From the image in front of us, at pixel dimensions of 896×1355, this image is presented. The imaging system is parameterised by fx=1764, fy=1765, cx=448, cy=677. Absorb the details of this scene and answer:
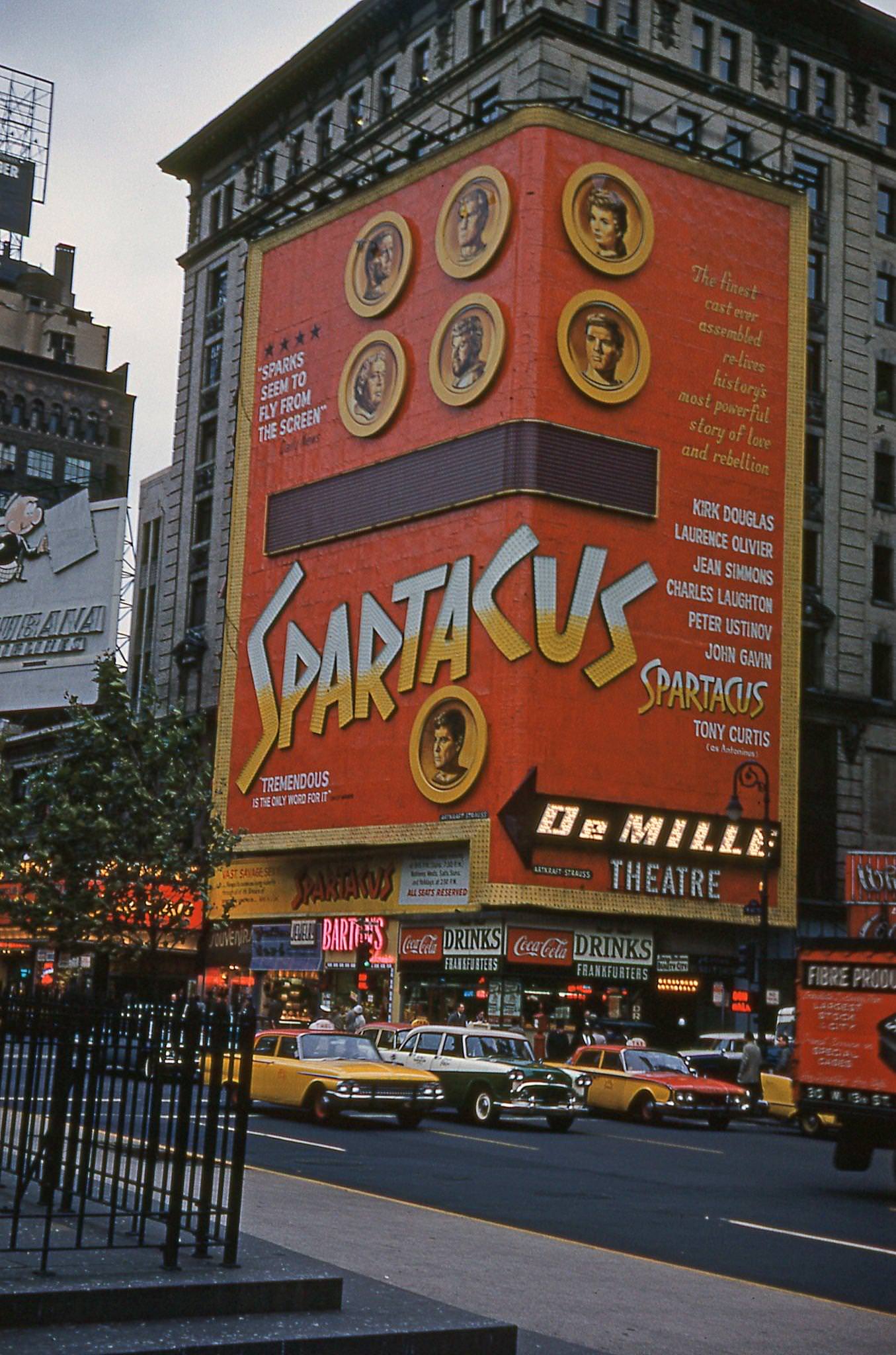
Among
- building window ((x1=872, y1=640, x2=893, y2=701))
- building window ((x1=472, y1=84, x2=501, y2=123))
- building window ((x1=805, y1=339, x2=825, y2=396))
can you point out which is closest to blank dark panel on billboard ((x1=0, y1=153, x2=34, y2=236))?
building window ((x1=472, y1=84, x2=501, y2=123))

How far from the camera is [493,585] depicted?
51.4 meters

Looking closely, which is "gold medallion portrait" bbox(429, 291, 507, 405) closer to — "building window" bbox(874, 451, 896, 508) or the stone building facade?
the stone building facade

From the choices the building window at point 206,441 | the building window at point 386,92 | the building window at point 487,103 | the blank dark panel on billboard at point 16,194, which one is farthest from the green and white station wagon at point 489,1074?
the blank dark panel on billboard at point 16,194

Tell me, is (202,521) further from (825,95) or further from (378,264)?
(825,95)

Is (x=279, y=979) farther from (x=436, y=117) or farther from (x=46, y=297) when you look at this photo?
(x=46, y=297)

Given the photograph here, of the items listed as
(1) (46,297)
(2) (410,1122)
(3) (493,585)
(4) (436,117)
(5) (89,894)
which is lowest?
(2) (410,1122)

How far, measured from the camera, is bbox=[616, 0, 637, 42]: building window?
60219 millimetres

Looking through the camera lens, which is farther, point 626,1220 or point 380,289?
point 380,289

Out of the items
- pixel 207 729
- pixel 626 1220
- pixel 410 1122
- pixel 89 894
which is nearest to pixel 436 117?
pixel 207 729

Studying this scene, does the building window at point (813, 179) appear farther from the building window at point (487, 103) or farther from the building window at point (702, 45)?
the building window at point (487, 103)

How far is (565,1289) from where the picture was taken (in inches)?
508

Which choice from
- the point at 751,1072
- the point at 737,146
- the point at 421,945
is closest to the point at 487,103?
the point at 737,146

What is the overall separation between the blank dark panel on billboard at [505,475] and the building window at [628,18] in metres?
16.3

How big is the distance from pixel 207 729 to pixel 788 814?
1018 inches
